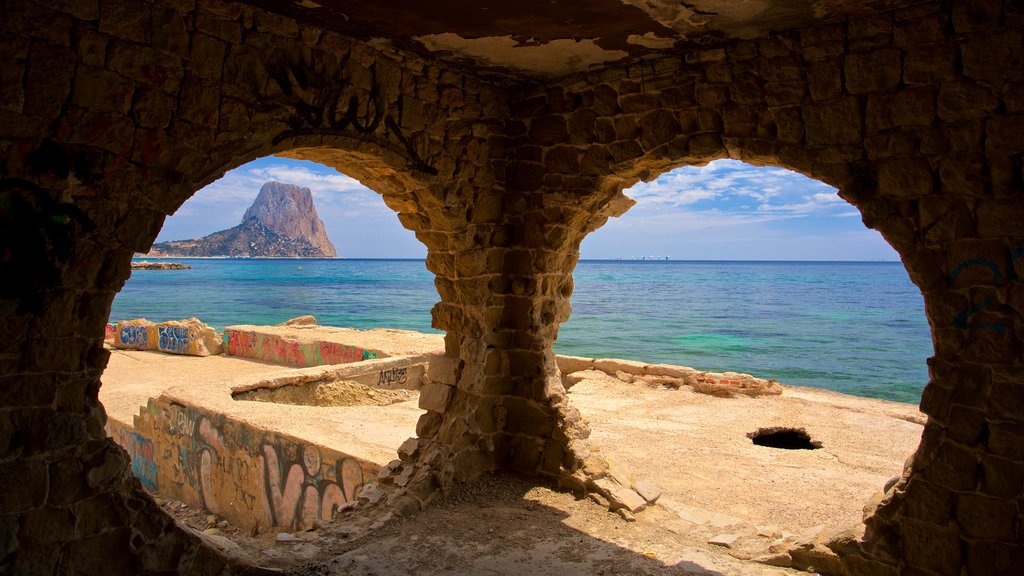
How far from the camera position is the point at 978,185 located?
3.75 meters

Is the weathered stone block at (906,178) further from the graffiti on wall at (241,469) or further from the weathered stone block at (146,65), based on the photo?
the graffiti on wall at (241,469)

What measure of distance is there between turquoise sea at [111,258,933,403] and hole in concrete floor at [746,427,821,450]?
12.8 meters

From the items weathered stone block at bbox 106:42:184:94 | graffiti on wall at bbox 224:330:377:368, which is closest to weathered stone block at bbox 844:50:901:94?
weathered stone block at bbox 106:42:184:94

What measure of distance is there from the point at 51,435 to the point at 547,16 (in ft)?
11.9

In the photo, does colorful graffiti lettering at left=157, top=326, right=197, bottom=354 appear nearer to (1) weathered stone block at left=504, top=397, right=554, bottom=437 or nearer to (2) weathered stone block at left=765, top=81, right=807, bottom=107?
(1) weathered stone block at left=504, top=397, right=554, bottom=437

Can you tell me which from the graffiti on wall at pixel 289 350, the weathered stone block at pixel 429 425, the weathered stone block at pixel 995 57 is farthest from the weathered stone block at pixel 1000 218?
the graffiti on wall at pixel 289 350

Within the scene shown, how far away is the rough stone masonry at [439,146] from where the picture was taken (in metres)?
3.31

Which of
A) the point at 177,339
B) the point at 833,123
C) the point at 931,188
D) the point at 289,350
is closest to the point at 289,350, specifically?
the point at 289,350

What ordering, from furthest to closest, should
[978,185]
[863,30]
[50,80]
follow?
[863,30] < [978,185] < [50,80]

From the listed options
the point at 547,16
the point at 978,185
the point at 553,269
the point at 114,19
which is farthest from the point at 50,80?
the point at 978,185

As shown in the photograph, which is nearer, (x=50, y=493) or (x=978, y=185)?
(x=50, y=493)

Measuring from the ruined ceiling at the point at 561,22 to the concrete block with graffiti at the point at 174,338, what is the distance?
55.9 ft

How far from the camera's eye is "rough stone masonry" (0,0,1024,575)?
130 inches

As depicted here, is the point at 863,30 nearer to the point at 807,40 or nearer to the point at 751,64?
the point at 807,40
